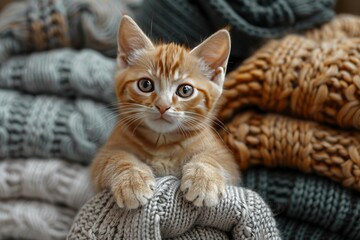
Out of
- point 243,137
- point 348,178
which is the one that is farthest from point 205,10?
point 348,178

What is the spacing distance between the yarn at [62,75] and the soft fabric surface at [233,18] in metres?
0.15

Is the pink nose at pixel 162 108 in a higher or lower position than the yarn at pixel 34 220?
higher

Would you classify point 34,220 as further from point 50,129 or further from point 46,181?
point 50,129

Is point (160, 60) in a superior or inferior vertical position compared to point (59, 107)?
superior

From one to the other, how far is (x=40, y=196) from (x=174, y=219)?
0.42m

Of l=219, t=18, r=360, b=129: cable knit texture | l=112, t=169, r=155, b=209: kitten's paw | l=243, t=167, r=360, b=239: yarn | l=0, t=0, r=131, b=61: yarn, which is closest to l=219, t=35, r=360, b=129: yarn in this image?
l=219, t=18, r=360, b=129: cable knit texture

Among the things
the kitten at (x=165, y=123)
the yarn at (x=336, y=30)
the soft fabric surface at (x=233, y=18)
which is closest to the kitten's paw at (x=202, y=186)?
the kitten at (x=165, y=123)

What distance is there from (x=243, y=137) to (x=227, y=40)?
0.18 meters

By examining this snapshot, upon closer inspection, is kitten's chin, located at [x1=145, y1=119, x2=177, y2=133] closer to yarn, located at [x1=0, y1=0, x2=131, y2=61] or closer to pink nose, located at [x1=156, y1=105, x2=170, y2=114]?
pink nose, located at [x1=156, y1=105, x2=170, y2=114]

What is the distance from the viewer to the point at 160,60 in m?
0.67

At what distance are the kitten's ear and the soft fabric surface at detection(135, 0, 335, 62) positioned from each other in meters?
0.17

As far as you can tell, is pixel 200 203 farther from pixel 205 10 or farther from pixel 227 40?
pixel 205 10

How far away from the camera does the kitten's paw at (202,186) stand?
0.61 m

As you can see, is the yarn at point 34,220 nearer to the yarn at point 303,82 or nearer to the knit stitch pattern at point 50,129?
the knit stitch pattern at point 50,129
